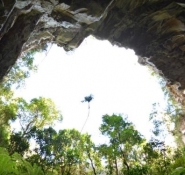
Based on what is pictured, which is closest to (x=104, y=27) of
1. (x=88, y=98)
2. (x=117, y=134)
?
(x=88, y=98)

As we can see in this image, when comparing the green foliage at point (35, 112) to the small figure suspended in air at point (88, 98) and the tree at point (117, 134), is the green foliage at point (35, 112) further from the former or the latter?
the tree at point (117, 134)

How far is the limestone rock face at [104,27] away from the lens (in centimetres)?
873

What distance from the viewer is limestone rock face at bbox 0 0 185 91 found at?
873 cm

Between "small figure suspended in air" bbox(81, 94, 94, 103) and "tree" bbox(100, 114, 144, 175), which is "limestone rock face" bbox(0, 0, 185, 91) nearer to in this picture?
"small figure suspended in air" bbox(81, 94, 94, 103)

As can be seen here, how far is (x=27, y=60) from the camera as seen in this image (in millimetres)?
16734

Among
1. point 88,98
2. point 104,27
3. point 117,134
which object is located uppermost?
point 104,27

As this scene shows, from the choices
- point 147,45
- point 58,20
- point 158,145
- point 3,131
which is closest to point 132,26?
point 147,45

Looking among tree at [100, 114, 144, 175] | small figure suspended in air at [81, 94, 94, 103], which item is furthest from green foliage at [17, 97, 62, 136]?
tree at [100, 114, 144, 175]

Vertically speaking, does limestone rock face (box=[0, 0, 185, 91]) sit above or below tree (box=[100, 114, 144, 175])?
above

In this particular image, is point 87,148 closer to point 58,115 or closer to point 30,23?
point 58,115

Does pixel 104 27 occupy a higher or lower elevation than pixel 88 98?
higher

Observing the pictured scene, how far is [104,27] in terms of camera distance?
49.1 ft

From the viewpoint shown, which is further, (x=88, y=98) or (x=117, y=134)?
(x=88, y=98)

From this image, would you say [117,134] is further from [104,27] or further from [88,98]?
[104,27]
